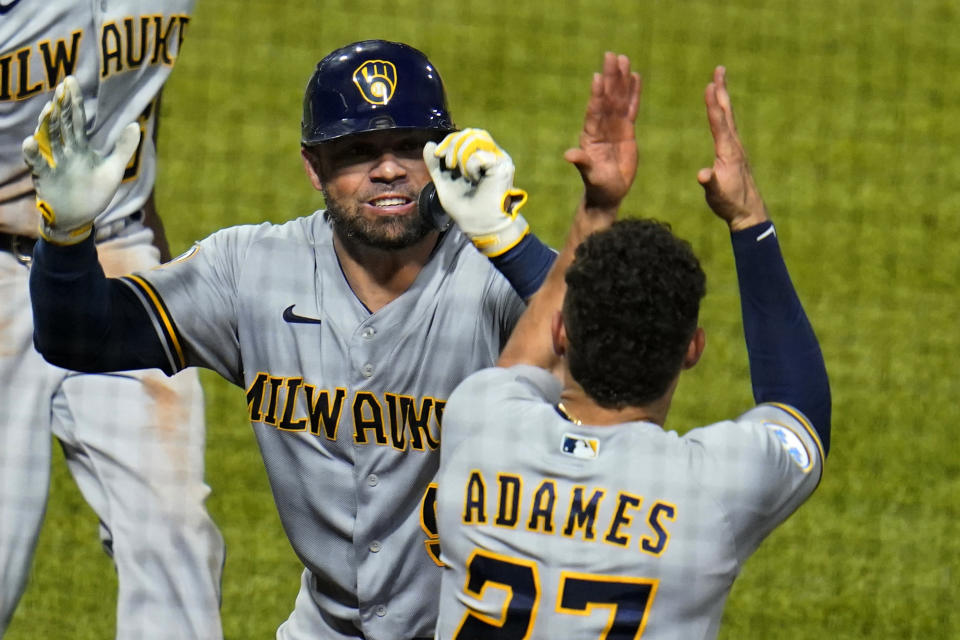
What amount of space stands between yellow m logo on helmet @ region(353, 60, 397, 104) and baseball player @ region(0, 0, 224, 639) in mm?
1816

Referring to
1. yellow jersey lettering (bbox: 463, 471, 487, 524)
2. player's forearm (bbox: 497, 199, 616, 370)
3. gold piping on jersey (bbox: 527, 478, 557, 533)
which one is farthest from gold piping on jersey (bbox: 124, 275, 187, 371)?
gold piping on jersey (bbox: 527, 478, 557, 533)

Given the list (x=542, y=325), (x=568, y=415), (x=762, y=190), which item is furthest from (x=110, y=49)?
(x=762, y=190)

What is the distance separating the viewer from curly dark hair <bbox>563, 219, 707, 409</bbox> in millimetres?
3455

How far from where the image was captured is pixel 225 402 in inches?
331

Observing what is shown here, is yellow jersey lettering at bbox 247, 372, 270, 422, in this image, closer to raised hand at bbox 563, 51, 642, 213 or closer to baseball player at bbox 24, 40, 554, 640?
baseball player at bbox 24, 40, 554, 640

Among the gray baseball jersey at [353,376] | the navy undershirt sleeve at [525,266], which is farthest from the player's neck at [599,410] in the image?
the gray baseball jersey at [353,376]

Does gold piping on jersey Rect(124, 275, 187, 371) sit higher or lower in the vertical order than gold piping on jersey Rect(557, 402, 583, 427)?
higher

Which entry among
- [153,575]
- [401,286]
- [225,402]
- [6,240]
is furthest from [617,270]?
[225,402]

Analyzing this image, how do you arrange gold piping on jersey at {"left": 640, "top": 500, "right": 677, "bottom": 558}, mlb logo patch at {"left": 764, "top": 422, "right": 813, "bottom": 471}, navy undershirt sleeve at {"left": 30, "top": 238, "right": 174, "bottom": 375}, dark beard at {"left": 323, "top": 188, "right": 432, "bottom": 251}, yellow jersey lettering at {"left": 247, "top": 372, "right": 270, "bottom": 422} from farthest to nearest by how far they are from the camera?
yellow jersey lettering at {"left": 247, "top": 372, "right": 270, "bottom": 422} → dark beard at {"left": 323, "top": 188, "right": 432, "bottom": 251} → navy undershirt sleeve at {"left": 30, "top": 238, "right": 174, "bottom": 375} → mlb logo patch at {"left": 764, "top": 422, "right": 813, "bottom": 471} → gold piping on jersey at {"left": 640, "top": 500, "right": 677, "bottom": 558}

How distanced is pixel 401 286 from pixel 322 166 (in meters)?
0.40

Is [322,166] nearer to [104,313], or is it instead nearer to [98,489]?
[104,313]

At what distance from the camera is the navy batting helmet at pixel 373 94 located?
4473 mm

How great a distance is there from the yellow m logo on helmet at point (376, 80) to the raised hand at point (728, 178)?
38.5 inches

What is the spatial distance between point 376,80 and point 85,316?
3.30 ft
